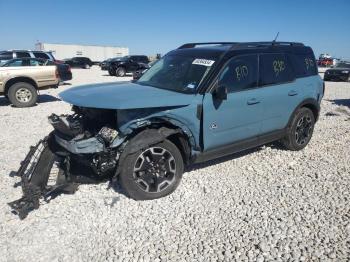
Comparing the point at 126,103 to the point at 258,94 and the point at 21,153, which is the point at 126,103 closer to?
the point at 258,94

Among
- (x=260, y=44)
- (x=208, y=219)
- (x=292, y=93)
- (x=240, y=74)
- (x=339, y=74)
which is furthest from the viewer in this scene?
(x=339, y=74)

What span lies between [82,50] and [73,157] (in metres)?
48.0

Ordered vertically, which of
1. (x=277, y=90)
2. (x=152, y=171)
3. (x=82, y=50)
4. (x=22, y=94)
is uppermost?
(x=82, y=50)

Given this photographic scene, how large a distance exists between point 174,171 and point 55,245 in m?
1.66

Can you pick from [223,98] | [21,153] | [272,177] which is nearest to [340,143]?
[272,177]

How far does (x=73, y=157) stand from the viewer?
4195 mm

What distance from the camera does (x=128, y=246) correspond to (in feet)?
10.6

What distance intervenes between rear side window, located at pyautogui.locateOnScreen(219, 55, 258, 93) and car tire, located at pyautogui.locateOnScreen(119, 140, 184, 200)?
1.20m

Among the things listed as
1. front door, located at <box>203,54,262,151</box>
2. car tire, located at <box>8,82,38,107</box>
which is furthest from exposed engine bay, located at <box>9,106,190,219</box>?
car tire, located at <box>8,82,38,107</box>

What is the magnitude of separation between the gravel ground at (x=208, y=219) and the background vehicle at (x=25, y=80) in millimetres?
5992

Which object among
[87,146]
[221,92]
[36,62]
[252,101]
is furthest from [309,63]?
[36,62]

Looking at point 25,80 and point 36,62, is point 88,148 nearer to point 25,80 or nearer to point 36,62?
point 25,80

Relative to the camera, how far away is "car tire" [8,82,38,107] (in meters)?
10.6

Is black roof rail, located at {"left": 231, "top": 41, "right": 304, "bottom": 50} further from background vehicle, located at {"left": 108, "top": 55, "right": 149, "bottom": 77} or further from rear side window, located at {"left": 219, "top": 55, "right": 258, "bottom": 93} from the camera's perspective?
background vehicle, located at {"left": 108, "top": 55, "right": 149, "bottom": 77}
